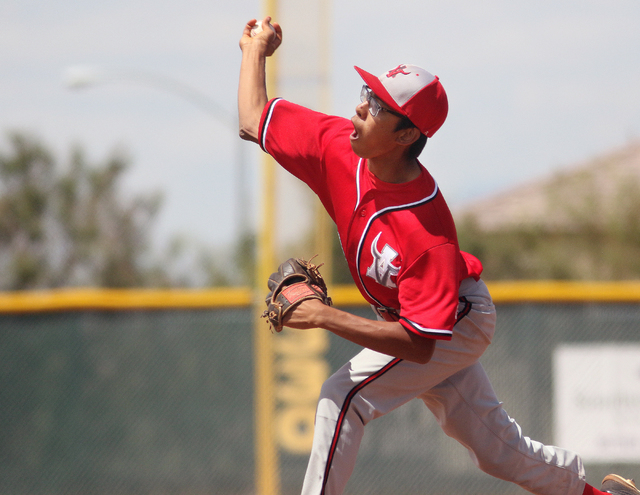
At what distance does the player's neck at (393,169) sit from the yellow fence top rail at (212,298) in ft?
15.0

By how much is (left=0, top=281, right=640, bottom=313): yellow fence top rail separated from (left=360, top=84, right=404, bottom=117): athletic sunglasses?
468cm

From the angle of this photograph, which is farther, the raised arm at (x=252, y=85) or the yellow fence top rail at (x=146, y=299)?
the yellow fence top rail at (x=146, y=299)

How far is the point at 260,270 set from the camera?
6.98m

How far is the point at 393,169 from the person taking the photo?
2.74m

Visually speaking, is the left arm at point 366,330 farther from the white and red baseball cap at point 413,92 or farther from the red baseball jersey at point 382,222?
the white and red baseball cap at point 413,92

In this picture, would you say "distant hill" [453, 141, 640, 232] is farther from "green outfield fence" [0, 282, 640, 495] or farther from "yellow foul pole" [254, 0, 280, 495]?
"yellow foul pole" [254, 0, 280, 495]

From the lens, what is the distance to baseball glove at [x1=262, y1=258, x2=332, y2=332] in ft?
8.68

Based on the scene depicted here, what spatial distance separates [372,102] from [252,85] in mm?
611

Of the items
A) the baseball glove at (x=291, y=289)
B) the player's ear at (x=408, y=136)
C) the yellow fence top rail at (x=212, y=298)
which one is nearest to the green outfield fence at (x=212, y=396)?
the yellow fence top rail at (x=212, y=298)

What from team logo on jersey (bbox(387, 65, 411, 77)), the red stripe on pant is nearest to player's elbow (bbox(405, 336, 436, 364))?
the red stripe on pant

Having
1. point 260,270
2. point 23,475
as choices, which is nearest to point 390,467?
point 260,270

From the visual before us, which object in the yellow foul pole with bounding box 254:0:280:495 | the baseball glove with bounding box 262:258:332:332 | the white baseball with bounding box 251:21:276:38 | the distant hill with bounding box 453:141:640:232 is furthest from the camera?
the distant hill with bounding box 453:141:640:232

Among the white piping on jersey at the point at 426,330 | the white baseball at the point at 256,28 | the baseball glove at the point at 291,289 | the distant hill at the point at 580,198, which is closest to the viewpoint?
the white piping on jersey at the point at 426,330

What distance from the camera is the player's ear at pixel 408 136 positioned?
266cm
